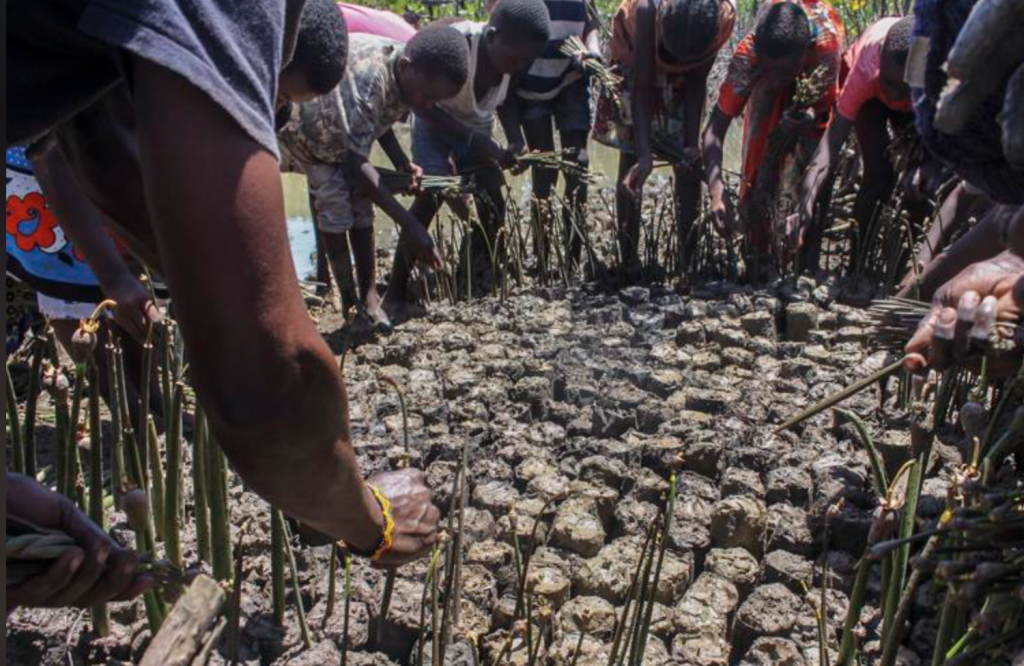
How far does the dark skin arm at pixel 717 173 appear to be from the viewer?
170 inches

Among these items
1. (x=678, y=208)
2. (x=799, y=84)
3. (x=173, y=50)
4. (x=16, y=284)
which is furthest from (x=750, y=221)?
(x=173, y=50)

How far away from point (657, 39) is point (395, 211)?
1.34m

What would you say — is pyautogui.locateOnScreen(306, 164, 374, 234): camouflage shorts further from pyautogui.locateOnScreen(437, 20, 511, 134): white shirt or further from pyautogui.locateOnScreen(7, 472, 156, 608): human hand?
pyautogui.locateOnScreen(7, 472, 156, 608): human hand

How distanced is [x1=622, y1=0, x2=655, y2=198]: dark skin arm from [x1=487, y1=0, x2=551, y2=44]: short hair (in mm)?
426

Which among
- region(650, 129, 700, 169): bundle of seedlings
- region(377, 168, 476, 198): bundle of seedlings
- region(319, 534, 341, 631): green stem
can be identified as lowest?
region(319, 534, 341, 631): green stem

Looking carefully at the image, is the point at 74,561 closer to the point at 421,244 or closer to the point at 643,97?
the point at 421,244

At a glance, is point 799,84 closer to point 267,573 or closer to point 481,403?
point 481,403

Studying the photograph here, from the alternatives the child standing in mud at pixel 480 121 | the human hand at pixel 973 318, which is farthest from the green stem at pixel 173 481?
the child standing in mud at pixel 480 121

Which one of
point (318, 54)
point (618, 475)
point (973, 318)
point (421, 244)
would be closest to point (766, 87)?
point (421, 244)

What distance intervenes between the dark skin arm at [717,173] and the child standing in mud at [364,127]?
112 centimetres

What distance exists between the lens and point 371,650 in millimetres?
2072

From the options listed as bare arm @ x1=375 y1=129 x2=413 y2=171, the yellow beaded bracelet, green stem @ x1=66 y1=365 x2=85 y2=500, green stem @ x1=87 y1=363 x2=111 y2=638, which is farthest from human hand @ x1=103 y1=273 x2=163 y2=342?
bare arm @ x1=375 y1=129 x2=413 y2=171

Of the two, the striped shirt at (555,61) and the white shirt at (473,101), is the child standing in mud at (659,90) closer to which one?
the striped shirt at (555,61)

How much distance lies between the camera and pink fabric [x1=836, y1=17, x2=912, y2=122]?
4004 mm
